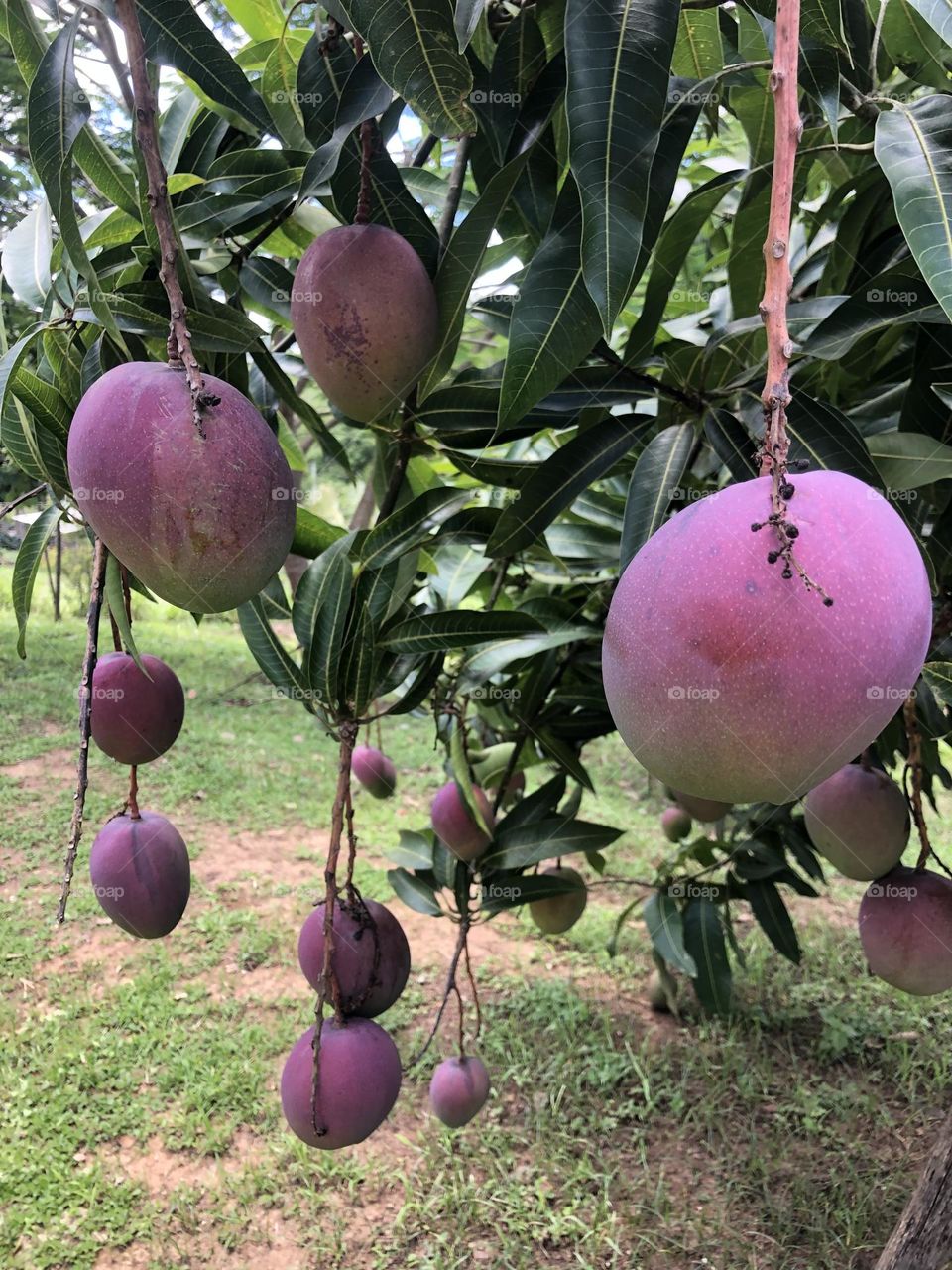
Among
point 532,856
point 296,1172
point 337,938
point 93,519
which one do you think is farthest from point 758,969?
point 93,519

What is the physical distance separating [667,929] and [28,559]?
193 centimetres

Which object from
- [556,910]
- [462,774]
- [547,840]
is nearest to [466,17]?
[462,774]

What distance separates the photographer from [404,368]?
2.72ft

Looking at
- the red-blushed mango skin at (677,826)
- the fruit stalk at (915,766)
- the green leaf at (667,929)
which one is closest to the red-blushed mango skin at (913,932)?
the fruit stalk at (915,766)

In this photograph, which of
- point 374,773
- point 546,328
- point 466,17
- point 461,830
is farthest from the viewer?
point 374,773

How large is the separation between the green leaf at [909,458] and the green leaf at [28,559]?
87 cm

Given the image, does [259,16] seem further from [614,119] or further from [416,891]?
[416,891]

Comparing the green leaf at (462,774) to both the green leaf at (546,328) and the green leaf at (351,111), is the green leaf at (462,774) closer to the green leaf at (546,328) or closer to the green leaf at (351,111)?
the green leaf at (546,328)

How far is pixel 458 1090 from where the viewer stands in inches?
66.7

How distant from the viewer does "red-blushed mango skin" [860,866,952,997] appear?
1356 millimetres

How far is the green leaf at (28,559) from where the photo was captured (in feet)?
3.29

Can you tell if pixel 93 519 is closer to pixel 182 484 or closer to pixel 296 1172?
pixel 182 484

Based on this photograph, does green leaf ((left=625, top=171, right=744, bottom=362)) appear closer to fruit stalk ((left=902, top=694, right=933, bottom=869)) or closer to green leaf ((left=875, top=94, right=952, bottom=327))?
green leaf ((left=875, top=94, right=952, bottom=327))

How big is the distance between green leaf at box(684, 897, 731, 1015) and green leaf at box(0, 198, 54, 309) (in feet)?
7.28
